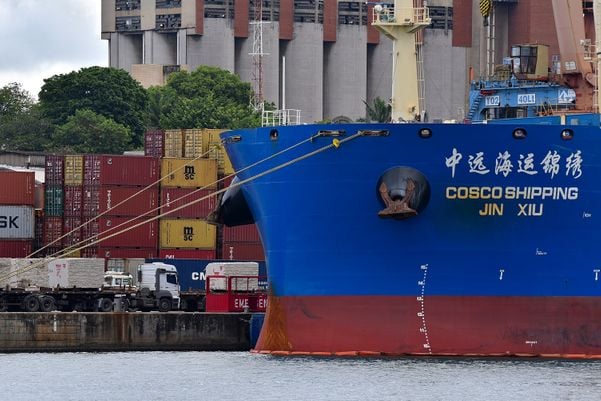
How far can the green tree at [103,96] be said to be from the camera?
123m

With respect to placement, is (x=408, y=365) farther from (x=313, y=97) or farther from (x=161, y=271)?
(x=313, y=97)

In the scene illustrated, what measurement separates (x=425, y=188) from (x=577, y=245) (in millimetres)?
4069

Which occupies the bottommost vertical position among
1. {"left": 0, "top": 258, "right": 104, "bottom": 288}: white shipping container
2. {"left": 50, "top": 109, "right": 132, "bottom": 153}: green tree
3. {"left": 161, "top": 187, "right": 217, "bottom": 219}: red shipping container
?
{"left": 0, "top": 258, "right": 104, "bottom": 288}: white shipping container

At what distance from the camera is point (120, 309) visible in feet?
188

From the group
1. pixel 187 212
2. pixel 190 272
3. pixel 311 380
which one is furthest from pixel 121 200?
pixel 311 380

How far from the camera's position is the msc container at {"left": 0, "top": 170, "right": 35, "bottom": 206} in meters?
61.8

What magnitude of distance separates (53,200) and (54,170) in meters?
1.20

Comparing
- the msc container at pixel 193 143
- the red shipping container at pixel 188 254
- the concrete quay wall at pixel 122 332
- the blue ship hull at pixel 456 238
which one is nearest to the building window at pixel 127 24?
the msc container at pixel 193 143

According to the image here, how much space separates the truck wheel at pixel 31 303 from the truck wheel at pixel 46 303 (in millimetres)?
131

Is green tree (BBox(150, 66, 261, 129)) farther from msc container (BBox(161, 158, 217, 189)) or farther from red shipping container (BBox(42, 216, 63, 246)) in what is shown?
red shipping container (BBox(42, 216, 63, 246))

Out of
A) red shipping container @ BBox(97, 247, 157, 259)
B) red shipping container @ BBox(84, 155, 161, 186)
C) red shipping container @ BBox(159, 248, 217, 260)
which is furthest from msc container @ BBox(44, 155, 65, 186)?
red shipping container @ BBox(159, 248, 217, 260)

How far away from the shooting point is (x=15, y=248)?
205 feet

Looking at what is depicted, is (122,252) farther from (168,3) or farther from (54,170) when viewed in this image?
(168,3)

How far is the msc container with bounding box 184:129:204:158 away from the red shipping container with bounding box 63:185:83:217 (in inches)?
211
